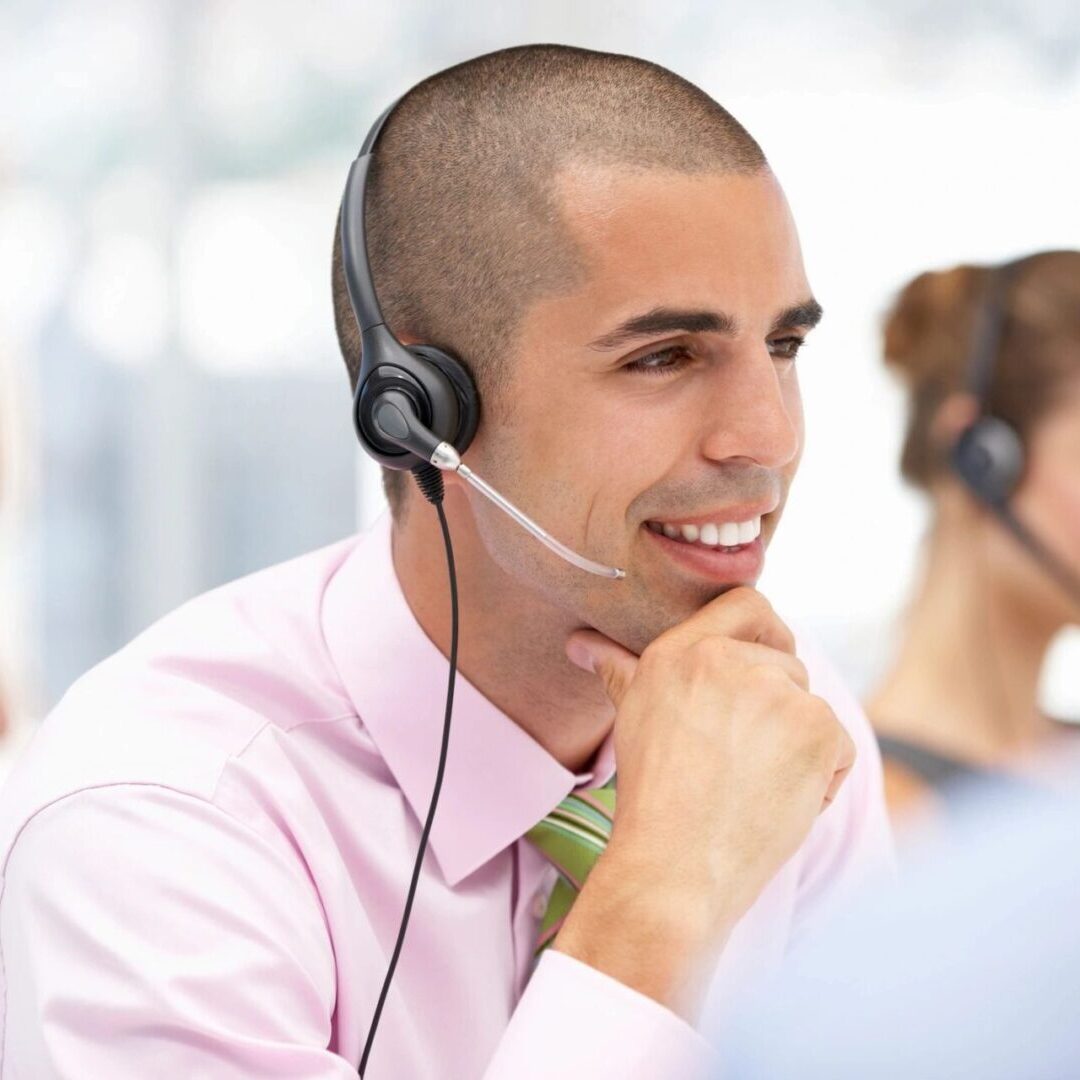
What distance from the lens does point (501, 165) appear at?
1200 mm

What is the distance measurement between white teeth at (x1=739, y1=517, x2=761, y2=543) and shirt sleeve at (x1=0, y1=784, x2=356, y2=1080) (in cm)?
44

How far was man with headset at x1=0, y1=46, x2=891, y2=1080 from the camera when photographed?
953mm

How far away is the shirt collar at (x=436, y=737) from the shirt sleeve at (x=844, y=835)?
226mm

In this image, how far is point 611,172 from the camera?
45.7 inches

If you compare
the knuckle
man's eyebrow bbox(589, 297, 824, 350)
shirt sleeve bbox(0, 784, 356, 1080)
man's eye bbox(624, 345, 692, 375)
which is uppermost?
man's eyebrow bbox(589, 297, 824, 350)

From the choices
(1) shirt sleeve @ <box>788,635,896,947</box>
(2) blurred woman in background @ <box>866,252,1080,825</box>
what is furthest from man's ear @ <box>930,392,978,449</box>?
(1) shirt sleeve @ <box>788,635,896,947</box>

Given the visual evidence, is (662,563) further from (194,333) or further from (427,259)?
(194,333)

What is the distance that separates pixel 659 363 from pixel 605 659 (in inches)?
9.3

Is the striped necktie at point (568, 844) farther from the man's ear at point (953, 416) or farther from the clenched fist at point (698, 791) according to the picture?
the man's ear at point (953, 416)

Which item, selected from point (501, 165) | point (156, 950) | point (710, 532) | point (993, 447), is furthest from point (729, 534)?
point (993, 447)

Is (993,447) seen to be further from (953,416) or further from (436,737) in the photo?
(436,737)

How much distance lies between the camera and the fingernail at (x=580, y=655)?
1.20 meters

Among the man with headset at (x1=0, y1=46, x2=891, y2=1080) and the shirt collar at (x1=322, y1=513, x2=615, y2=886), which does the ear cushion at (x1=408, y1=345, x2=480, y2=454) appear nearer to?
the man with headset at (x1=0, y1=46, x2=891, y2=1080)

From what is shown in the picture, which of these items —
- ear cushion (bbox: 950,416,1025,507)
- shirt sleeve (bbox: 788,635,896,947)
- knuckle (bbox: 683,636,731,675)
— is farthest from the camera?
ear cushion (bbox: 950,416,1025,507)
